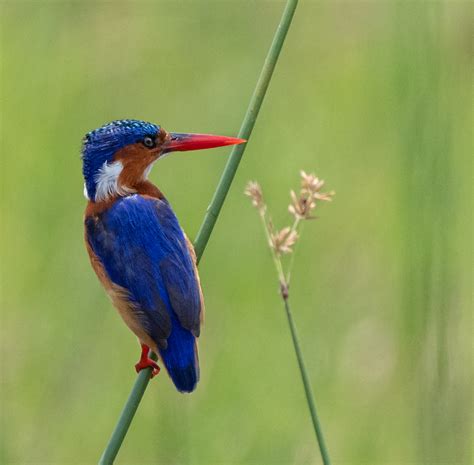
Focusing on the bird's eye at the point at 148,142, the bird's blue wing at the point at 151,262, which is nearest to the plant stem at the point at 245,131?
the bird's blue wing at the point at 151,262

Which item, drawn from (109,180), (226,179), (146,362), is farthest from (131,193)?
(226,179)

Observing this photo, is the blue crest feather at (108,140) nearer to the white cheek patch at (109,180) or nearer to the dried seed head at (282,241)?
the white cheek patch at (109,180)

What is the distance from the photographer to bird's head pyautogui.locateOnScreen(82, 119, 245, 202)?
3.47 meters

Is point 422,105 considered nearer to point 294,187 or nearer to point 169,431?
point 169,431

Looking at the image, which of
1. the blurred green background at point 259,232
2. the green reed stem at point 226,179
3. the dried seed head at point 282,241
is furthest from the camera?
the blurred green background at point 259,232

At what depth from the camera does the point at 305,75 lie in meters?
7.03

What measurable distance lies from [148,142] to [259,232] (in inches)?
82.1

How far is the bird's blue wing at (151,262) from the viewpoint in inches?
120

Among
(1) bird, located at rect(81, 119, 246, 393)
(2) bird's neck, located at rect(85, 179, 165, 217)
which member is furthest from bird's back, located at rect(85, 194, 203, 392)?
(2) bird's neck, located at rect(85, 179, 165, 217)

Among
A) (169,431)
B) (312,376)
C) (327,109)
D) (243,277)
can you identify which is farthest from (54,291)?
(327,109)

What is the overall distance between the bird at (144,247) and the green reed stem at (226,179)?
0.06 meters

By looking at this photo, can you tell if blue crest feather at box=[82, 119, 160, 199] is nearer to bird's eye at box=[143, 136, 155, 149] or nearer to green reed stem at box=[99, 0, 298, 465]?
bird's eye at box=[143, 136, 155, 149]

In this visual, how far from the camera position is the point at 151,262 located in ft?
10.2

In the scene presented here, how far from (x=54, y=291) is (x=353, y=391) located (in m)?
1.52
